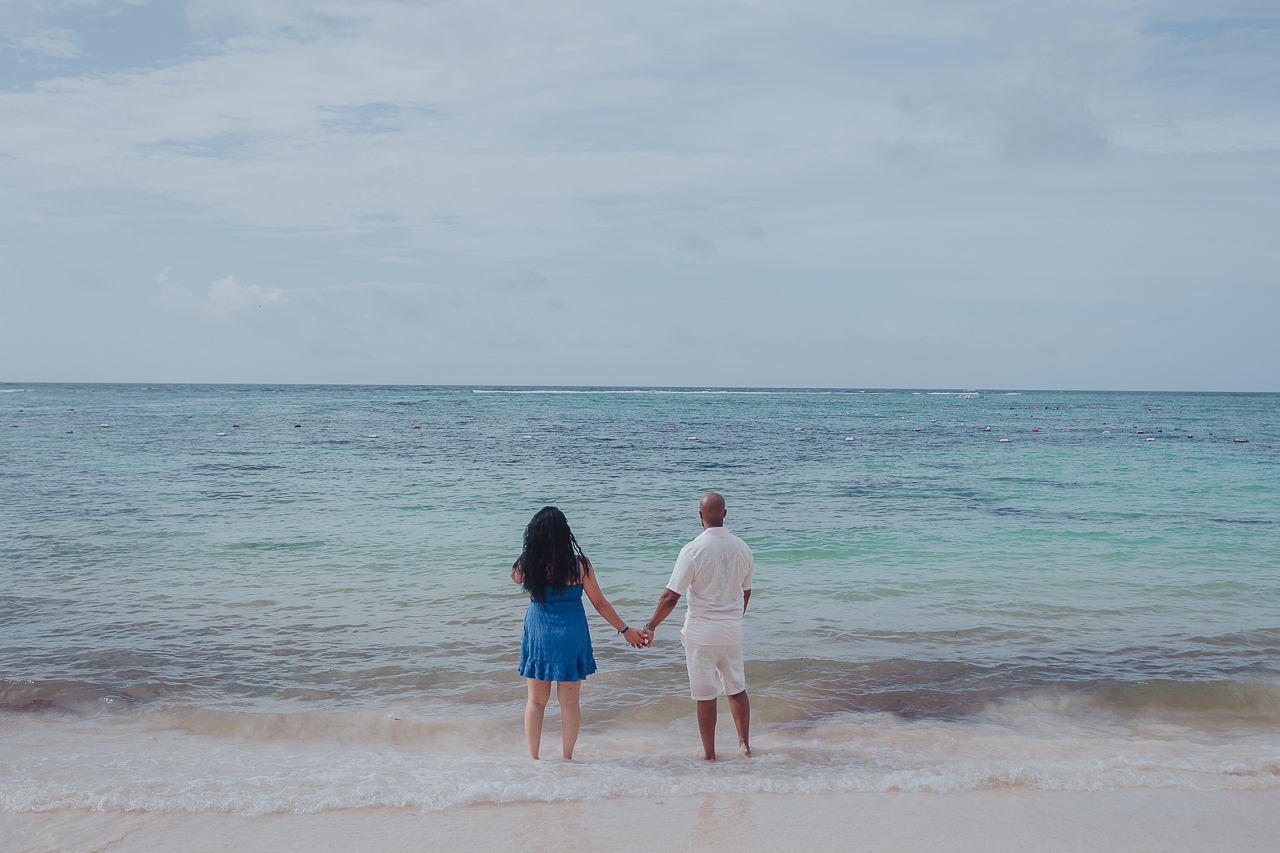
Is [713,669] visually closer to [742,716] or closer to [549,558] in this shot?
[742,716]

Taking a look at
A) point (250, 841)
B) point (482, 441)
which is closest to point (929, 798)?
point (250, 841)

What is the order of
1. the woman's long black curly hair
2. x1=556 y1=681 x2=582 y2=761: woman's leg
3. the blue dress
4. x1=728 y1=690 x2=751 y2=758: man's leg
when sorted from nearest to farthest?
the woman's long black curly hair
the blue dress
x1=556 y1=681 x2=582 y2=761: woman's leg
x1=728 y1=690 x2=751 y2=758: man's leg

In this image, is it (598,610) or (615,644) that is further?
(615,644)

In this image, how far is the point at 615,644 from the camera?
326 inches

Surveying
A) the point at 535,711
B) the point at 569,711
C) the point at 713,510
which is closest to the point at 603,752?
the point at 569,711

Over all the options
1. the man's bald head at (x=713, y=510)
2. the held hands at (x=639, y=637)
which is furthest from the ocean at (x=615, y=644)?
the man's bald head at (x=713, y=510)

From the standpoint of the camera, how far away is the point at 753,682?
24.0 feet

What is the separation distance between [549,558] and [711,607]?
1.19 m

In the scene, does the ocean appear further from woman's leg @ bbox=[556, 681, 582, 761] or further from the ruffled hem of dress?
the ruffled hem of dress

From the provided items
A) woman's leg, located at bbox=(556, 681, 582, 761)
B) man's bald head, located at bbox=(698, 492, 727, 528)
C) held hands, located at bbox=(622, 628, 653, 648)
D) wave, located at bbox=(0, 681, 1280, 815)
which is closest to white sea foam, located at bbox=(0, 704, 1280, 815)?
wave, located at bbox=(0, 681, 1280, 815)

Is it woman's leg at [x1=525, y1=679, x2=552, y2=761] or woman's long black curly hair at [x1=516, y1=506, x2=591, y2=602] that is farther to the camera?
woman's leg at [x1=525, y1=679, x2=552, y2=761]

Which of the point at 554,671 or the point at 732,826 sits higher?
the point at 554,671

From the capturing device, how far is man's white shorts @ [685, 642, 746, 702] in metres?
5.52

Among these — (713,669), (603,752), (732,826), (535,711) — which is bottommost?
(603,752)
